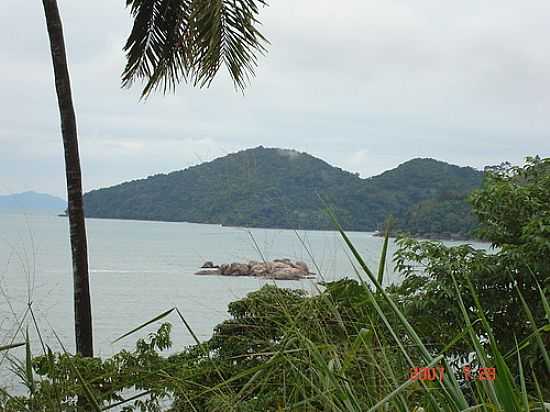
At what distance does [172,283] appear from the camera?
26.5 metres

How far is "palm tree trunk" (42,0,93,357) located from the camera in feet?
19.2

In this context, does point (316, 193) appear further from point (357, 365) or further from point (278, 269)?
point (278, 269)

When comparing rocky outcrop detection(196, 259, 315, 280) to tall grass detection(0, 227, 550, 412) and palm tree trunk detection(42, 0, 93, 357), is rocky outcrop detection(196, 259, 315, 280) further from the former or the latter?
palm tree trunk detection(42, 0, 93, 357)

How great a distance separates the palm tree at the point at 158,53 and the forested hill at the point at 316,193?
97 cm

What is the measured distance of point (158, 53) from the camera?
733 cm

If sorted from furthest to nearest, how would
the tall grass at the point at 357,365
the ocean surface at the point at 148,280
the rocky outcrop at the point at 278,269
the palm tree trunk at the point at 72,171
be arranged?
the palm tree trunk at the point at 72,171 < the ocean surface at the point at 148,280 < the rocky outcrop at the point at 278,269 < the tall grass at the point at 357,365

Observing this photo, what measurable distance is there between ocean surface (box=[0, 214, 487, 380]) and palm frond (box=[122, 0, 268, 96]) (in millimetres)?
1500

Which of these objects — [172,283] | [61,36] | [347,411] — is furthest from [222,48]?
[172,283]

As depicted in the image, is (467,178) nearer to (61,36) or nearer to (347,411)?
(61,36)

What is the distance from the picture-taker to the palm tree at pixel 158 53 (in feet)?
19.4
